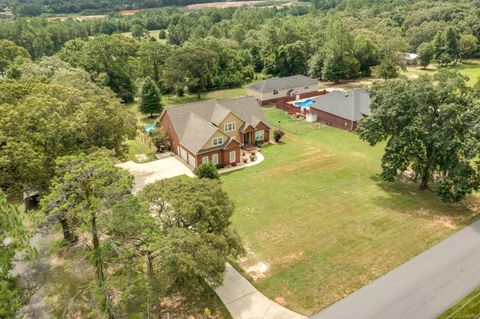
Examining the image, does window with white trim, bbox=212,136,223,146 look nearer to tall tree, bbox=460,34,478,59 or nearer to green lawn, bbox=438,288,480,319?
green lawn, bbox=438,288,480,319

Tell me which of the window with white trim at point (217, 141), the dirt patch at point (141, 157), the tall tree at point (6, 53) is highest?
the tall tree at point (6, 53)

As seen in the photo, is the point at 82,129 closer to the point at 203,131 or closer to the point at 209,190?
the point at 209,190

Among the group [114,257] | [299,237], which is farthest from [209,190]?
[299,237]

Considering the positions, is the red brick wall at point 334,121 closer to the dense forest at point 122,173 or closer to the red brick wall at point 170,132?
the dense forest at point 122,173

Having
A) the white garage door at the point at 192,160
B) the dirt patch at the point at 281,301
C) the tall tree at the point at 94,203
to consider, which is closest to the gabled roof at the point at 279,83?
the white garage door at the point at 192,160

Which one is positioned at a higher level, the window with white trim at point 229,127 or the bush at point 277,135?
the window with white trim at point 229,127
